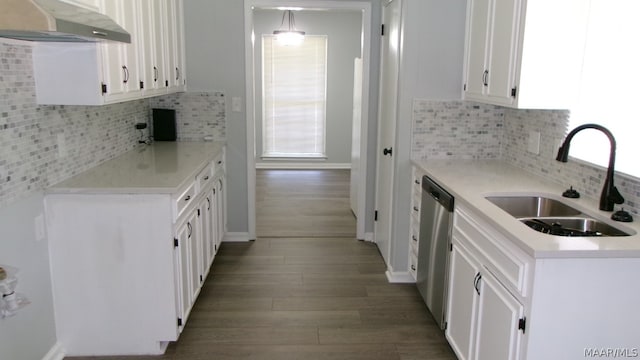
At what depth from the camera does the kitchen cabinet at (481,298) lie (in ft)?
6.63

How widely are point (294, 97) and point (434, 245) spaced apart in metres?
5.74

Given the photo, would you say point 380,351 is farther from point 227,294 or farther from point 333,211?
point 333,211

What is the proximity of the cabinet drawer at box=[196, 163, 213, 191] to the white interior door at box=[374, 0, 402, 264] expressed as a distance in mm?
1365

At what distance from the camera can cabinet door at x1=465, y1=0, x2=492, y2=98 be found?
318 centimetres

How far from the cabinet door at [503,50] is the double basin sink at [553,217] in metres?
0.54

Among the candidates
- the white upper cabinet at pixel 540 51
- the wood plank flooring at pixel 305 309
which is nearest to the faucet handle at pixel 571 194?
the white upper cabinet at pixel 540 51

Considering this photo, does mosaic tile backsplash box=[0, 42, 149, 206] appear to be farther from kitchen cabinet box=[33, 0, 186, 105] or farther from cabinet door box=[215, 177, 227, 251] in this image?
cabinet door box=[215, 177, 227, 251]

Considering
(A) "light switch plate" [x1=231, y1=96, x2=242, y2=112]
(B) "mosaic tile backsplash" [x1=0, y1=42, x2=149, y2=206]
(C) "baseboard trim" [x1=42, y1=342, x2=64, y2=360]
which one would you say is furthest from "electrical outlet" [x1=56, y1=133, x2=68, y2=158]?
(A) "light switch plate" [x1=231, y1=96, x2=242, y2=112]

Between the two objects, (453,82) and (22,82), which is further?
(453,82)

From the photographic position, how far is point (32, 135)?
98.1 inches

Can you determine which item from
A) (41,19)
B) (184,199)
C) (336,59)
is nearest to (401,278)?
(184,199)

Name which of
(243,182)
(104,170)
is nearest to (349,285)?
(243,182)

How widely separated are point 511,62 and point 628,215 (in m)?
1.01

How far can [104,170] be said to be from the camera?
3.16 metres
